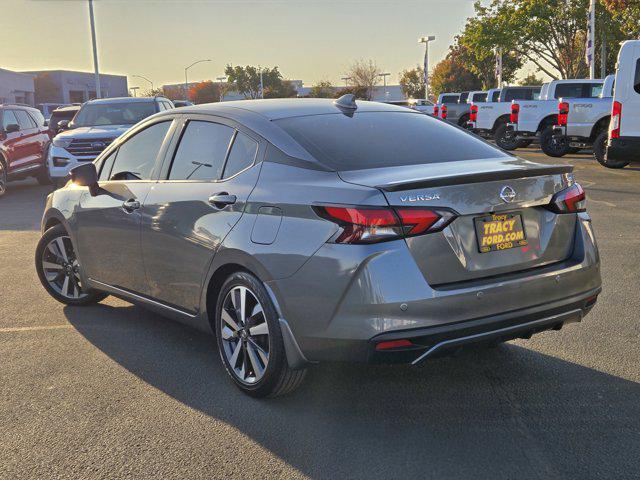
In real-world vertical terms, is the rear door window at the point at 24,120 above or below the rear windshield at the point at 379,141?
below

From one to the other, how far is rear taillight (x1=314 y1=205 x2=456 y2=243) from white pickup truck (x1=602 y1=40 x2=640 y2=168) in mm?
11579

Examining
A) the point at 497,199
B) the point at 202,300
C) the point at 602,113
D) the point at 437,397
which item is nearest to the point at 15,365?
the point at 202,300

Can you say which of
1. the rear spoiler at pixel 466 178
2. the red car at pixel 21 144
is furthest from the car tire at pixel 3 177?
the rear spoiler at pixel 466 178

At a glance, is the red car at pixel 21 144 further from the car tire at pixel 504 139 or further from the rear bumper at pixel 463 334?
the rear bumper at pixel 463 334

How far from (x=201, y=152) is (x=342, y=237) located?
60.5 inches

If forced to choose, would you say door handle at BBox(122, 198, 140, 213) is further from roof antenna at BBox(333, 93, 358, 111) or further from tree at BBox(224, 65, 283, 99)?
tree at BBox(224, 65, 283, 99)

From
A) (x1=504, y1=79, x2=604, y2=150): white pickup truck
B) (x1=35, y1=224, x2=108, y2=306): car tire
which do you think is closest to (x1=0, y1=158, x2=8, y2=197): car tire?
(x1=35, y1=224, x2=108, y2=306): car tire

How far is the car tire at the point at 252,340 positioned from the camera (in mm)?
3787

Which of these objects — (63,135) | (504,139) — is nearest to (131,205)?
(63,135)

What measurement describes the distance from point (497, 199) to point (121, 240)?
2722 millimetres

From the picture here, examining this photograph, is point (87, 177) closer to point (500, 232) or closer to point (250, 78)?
point (500, 232)

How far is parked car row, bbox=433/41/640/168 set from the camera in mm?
13664

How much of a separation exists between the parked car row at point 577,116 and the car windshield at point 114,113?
9.30 metres

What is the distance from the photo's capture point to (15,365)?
15.6 feet
